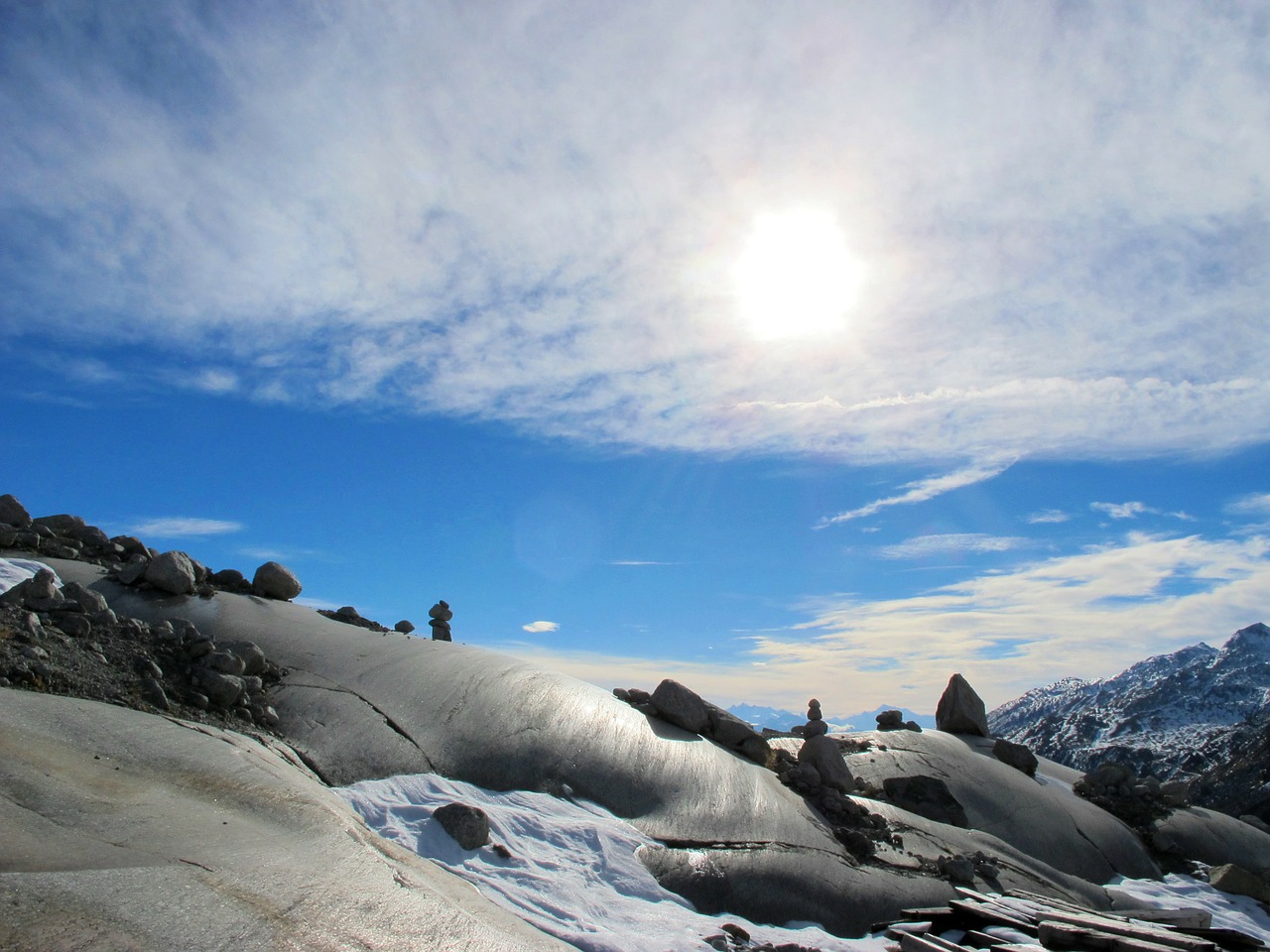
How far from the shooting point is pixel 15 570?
361 inches

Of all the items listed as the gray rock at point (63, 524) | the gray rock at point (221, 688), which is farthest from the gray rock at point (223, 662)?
the gray rock at point (63, 524)

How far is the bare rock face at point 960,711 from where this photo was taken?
15992mm

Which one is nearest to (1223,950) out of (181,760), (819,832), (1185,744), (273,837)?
(819,832)

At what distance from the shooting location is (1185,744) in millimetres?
97875

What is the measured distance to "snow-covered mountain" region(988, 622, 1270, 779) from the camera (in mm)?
102875

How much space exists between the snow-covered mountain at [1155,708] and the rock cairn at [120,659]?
99.9 m

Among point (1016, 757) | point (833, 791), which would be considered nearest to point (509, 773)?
point (833, 791)

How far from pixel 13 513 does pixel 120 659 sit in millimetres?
5075

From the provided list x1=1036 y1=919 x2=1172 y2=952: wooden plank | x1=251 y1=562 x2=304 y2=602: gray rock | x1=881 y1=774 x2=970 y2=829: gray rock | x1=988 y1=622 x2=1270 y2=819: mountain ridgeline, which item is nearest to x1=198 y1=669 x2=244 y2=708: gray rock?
x1=251 y1=562 x2=304 y2=602: gray rock

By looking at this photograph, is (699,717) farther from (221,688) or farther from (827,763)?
(221,688)

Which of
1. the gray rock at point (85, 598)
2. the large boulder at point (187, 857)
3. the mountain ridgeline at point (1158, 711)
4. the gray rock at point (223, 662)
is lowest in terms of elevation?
the large boulder at point (187, 857)

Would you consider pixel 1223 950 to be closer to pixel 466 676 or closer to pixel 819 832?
pixel 819 832

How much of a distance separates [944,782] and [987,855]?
2.15 meters

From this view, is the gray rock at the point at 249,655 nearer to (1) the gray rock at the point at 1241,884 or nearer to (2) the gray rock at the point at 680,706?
(2) the gray rock at the point at 680,706
